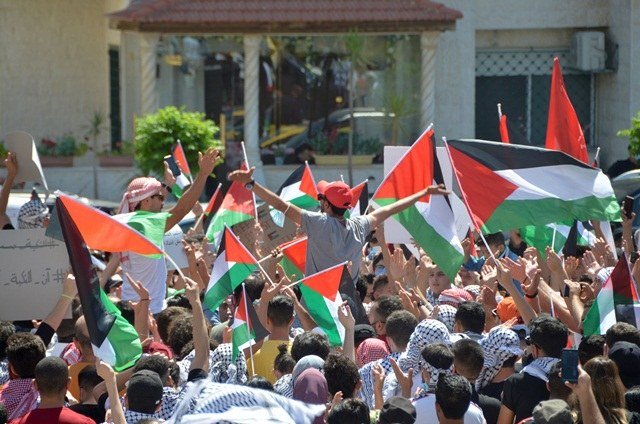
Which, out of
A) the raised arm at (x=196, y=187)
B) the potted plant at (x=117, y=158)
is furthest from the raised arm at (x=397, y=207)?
the potted plant at (x=117, y=158)

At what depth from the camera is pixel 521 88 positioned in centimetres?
2680

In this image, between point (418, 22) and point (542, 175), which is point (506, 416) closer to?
point (542, 175)

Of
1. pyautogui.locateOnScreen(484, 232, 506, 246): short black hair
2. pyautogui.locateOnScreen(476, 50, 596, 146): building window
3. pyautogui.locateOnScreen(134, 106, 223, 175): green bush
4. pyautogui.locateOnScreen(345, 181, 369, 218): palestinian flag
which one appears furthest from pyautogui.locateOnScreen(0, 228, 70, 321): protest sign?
pyautogui.locateOnScreen(476, 50, 596, 146): building window

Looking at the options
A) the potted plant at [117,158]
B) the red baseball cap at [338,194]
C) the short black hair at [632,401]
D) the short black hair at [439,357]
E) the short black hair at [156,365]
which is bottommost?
the potted plant at [117,158]

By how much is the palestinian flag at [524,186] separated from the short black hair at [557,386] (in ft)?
8.95

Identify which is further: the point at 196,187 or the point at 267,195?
the point at 196,187

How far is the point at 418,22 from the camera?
969 inches

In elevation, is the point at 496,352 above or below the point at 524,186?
below

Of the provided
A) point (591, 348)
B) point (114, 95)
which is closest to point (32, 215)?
point (591, 348)

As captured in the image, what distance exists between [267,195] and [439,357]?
211cm

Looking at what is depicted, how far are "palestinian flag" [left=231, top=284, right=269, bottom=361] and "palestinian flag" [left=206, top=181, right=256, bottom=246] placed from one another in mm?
3807

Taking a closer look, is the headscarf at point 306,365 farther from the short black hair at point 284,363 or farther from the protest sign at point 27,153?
the protest sign at point 27,153

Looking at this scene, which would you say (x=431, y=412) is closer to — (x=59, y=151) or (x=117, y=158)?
(x=117, y=158)

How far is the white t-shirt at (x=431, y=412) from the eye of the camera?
245 inches
